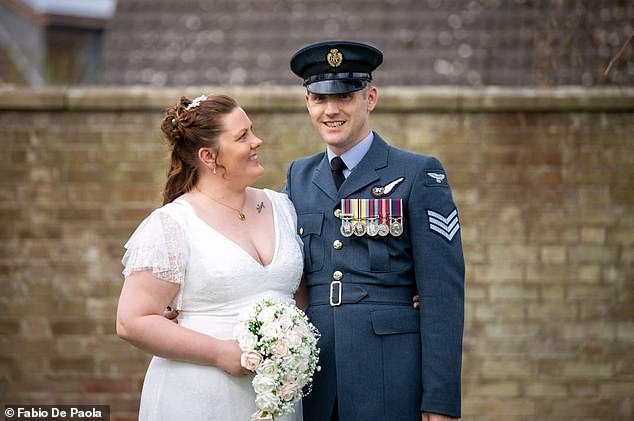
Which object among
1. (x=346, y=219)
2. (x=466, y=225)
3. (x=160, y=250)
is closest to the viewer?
(x=160, y=250)

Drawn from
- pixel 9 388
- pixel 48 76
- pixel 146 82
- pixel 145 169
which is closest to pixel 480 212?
pixel 145 169

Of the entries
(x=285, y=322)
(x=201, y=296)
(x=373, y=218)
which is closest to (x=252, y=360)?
(x=285, y=322)

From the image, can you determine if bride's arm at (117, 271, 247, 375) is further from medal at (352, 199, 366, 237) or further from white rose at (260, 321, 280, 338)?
medal at (352, 199, 366, 237)

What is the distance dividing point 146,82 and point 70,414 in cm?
348

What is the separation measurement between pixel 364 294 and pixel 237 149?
0.69 meters

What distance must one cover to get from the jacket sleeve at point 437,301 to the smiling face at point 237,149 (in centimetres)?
61

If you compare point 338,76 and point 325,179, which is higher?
point 338,76

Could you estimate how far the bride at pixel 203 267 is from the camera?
3166mm

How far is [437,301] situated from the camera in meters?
3.29

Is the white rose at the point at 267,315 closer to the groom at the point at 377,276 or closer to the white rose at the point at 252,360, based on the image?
→ the white rose at the point at 252,360

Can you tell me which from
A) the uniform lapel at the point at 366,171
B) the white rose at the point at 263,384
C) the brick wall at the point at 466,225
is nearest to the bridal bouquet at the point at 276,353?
the white rose at the point at 263,384

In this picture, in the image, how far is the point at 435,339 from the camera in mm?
3287

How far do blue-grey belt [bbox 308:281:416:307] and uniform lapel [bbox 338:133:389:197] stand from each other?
34 cm

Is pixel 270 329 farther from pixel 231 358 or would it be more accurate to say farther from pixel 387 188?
pixel 387 188
